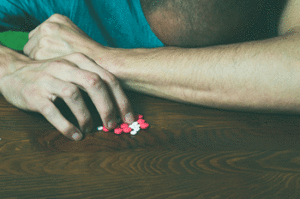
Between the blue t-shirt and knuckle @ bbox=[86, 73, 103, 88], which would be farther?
the blue t-shirt

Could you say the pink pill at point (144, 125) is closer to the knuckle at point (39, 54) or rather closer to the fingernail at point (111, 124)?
the fingernail at point (111, 124)

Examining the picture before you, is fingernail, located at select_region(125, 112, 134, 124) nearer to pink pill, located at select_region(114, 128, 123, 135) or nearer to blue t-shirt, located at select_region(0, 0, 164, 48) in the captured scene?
pink pill, located at select_region(114, 128, 123, 135)

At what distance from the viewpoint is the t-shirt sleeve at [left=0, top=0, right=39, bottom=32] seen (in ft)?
4.34

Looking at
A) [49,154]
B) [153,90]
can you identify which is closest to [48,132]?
[49,154]

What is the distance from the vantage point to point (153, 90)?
902 millimetres

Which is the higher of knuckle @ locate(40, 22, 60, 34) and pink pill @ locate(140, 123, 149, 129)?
knuckle @ locate(40, 22, 60, 34)

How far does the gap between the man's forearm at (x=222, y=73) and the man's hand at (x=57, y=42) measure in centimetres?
14

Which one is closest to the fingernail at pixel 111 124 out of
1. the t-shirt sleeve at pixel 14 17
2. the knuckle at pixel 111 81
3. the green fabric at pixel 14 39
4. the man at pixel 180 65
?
the man at pixel 180 65

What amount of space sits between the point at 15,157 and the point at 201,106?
0.64 metres

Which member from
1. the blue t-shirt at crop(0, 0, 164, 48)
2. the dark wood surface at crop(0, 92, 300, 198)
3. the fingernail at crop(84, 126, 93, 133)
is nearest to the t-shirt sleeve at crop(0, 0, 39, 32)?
the blue t-shirt at crop(0, 0, 164, 48)

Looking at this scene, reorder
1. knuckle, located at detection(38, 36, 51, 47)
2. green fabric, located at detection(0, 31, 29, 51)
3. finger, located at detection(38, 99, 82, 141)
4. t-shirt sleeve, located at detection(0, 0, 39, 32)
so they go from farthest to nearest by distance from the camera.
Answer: green fabric, located at detection(0, 31, 29, 51) → t-shirt sleeve, located at detection(0, 0, 39, 32) → knuckle, located at detection(38, 36, 51, 47) → finger, located at detection(38, 99, 82, 141)

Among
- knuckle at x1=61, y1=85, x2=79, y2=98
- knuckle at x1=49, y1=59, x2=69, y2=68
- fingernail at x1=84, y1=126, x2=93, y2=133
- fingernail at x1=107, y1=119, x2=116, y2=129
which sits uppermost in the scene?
knuckle at x1=49, y1=59, x2=69, y2=68

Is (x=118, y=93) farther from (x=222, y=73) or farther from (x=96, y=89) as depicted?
(x=222, y=73)

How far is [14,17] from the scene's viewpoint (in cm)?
140
